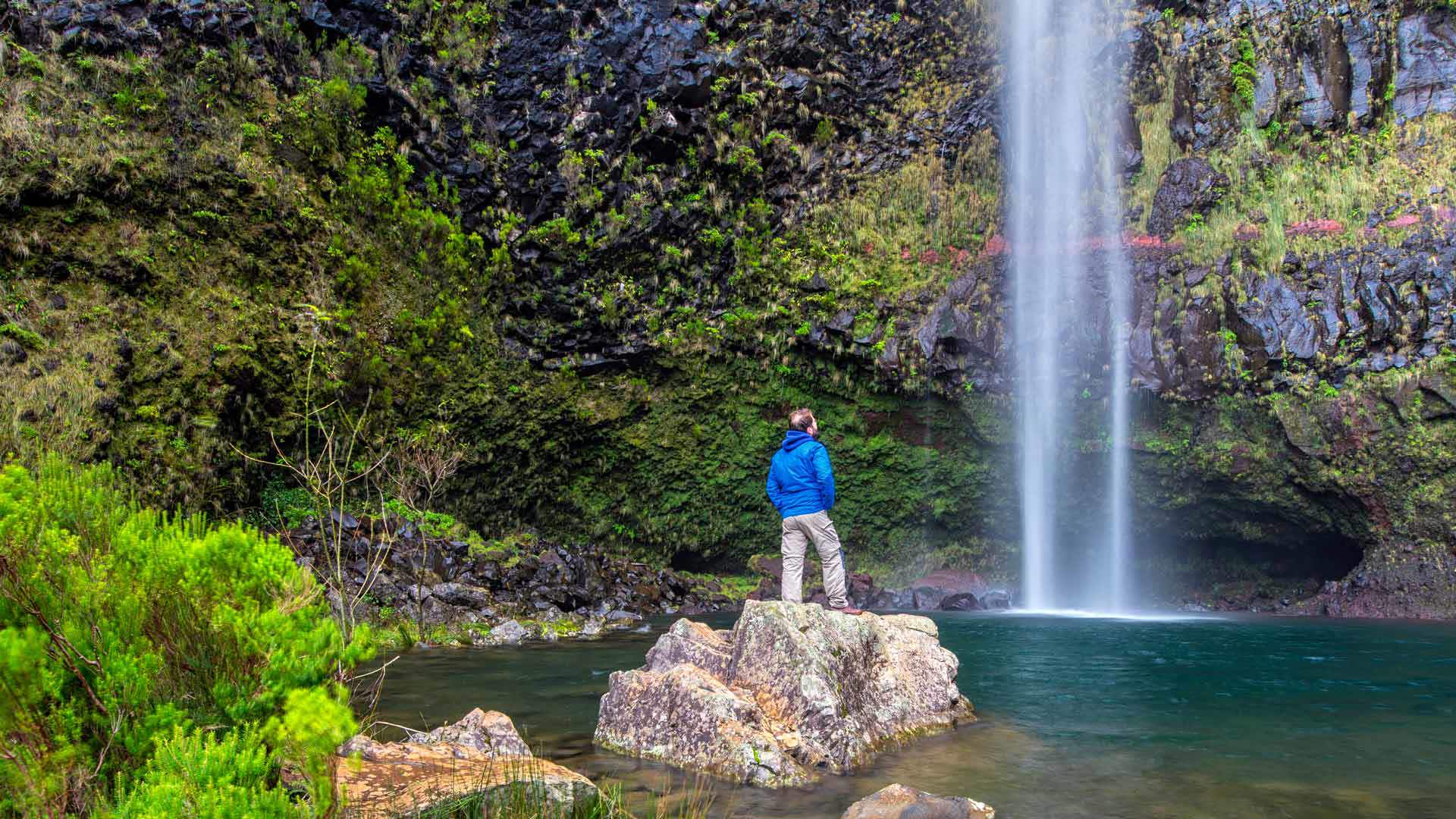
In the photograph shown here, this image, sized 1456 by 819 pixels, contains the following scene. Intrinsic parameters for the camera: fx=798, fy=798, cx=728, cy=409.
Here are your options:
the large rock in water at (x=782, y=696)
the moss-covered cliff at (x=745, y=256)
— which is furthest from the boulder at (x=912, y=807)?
the moss-covered cliff at (x=745, y=256)

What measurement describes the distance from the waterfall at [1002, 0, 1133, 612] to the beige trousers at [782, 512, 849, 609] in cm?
1325

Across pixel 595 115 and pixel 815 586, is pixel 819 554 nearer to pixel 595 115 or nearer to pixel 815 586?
pixel 815 586

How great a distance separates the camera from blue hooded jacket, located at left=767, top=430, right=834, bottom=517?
907 cm

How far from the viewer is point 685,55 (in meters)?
20.7

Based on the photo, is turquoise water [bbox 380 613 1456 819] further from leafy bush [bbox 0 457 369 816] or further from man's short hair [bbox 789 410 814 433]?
man's short hair [bbox 789 410 814 433]

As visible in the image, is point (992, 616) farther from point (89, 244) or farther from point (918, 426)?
point (89, 244)

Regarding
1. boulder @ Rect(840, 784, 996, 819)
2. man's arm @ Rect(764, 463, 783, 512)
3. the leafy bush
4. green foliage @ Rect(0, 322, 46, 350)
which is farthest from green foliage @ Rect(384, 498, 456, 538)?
boulder @ Rect(840, 784, 996, 819)

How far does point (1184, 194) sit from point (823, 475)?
17.4m

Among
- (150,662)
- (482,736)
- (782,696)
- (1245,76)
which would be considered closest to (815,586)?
(782,696)

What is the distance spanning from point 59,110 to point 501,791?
1685 cm

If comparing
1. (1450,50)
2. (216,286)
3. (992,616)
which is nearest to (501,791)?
(216,286)

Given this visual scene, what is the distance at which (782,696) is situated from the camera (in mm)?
6453

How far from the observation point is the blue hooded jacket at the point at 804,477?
29.8ft

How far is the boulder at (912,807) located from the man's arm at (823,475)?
174 inches
